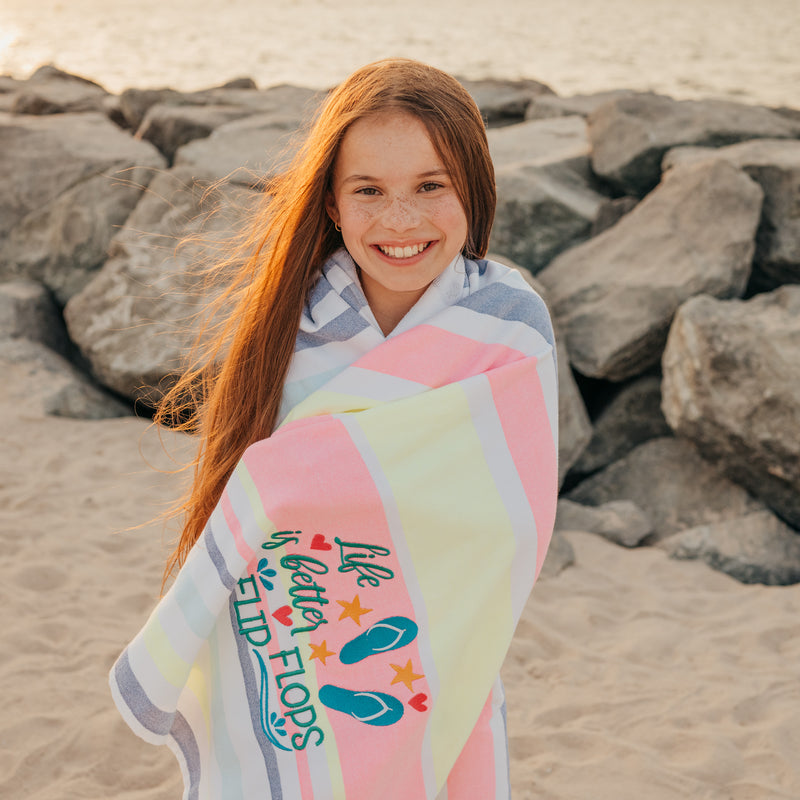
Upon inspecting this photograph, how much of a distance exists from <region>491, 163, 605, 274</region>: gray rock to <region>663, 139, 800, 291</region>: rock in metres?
0.85

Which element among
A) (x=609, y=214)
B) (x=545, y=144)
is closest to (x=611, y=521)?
(x=609, y=214)

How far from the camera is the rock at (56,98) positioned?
25.2 feet

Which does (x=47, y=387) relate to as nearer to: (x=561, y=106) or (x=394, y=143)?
(x=394, y=143)

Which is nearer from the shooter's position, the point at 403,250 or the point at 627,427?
the point at 403,250

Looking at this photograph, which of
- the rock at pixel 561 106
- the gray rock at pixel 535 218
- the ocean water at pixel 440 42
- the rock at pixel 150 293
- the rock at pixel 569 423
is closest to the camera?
the rock at pixel 569 423

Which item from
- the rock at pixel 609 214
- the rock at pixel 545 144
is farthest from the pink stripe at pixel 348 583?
the rock at pixel 545 144

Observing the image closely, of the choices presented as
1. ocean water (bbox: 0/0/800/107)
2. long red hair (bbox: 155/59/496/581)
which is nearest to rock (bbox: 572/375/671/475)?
long red hair (bbox: 155/59/496/581)

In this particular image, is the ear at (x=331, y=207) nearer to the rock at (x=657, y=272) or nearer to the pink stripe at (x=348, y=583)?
the pink stripe at (x=348, y=583)

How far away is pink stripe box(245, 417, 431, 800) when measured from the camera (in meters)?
1.49

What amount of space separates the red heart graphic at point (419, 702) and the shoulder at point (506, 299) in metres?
0.66

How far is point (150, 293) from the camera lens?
5062mm

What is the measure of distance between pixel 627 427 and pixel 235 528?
3.54 meters

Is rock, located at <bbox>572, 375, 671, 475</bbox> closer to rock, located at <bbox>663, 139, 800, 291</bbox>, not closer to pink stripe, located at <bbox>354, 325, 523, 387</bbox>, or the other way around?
rock, located at <bbox>663, 139, 800, 291</bbox>

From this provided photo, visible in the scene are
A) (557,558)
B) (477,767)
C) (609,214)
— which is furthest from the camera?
→ (609,214)
